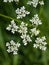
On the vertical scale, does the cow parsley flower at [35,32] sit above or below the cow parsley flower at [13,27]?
below

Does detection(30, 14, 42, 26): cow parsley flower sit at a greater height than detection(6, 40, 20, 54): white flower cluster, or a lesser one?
greater

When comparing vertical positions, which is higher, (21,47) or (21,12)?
(21,12)

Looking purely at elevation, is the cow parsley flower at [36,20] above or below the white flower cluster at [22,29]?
above

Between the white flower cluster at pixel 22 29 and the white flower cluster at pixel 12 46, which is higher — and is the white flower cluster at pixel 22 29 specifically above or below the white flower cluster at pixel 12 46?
above

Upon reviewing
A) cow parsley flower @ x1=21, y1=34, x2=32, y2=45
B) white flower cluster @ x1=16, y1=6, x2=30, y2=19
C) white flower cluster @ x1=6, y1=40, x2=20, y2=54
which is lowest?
white flower cluster @ x1=6, y1=40, x2=20, y2=54

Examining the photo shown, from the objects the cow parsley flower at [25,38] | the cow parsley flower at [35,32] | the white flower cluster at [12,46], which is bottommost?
the white flower cluster at [12,46]

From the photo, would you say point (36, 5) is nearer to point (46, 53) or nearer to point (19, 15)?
point (19, 15)

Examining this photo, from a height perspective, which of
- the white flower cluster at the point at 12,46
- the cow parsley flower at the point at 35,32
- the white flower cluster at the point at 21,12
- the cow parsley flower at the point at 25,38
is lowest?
the white flower cluster at the point at 12,46

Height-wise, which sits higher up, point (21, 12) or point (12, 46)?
point (21, 12)

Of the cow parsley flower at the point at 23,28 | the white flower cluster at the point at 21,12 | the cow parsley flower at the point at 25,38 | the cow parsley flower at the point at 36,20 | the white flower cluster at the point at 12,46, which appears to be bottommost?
the white flower cluster at the point at 12,46

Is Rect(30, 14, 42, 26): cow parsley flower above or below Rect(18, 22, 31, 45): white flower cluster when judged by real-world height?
above

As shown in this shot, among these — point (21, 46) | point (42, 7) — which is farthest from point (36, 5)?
point (21, 46)
